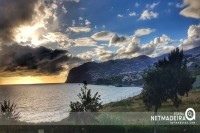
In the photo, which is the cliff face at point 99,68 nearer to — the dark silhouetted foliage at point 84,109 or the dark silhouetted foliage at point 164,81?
the dark silhouetted foliage at point 164,81

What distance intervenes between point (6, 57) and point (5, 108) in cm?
644

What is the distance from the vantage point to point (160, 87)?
152 feet

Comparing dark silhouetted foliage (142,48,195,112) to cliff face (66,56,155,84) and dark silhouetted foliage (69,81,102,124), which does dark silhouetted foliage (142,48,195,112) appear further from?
cliff face (66,56,155,84)

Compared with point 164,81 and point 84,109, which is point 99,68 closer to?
point 164,81

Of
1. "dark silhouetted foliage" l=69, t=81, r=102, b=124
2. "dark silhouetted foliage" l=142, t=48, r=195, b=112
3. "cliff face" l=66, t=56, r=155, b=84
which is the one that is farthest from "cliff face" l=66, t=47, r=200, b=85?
"dark silhouetted foliage" l=69, t=81, r=102, b=124

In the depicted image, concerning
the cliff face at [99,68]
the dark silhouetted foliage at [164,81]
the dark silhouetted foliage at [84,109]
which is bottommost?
the dark silhouetted foliage at [84,109]

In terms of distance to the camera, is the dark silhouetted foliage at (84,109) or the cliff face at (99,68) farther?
the cliff face at (99,68)

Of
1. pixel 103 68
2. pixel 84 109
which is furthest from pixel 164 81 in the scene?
pixel 103 68

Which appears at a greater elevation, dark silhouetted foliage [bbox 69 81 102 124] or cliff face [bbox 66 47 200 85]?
cliff face [bbox 66 47 200 85]

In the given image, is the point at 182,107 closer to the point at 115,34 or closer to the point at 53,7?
the point at 115,34

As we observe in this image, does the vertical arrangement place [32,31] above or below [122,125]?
above

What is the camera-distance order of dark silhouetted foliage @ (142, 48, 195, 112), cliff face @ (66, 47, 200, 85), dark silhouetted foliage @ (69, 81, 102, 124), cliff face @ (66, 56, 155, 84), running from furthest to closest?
cliff face @ (66, 47, 200, 85) → cliff face @ (66, 56, 155, 84) → dark silhouetted foliage @ (142, 48, 195, 112) → dark silhouetted foliage @ (69, 81, 102, 124)

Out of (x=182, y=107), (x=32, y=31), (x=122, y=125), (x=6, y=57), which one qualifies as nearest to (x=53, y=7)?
(x=32, y=31)

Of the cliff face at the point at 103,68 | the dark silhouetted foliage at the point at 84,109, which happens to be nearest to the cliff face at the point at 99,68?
the cliff face at the point at 103,68
